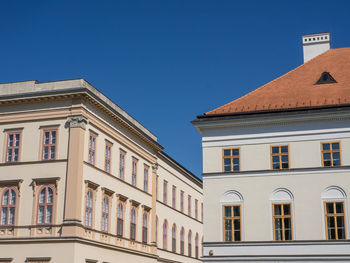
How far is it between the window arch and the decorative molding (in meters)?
4.56

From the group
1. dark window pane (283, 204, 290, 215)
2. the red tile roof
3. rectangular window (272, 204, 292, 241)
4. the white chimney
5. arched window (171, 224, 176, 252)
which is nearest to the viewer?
rectangular window (272, 204, 292, 241)

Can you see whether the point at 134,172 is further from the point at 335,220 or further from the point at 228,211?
the point at 335,220

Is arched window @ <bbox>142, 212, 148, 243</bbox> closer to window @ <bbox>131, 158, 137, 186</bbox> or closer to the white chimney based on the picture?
window @ <bbox>131, 158, 137, 186</bbox>

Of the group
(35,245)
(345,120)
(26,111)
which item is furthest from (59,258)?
(345,120)

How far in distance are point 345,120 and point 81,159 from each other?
667 inches

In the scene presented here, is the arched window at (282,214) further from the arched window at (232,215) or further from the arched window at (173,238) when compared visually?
the arched window at (173,238)

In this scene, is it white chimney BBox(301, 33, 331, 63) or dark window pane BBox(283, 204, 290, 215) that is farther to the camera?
white chimney BBox(301, 33, 331, 63)

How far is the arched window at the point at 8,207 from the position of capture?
37.2 meters

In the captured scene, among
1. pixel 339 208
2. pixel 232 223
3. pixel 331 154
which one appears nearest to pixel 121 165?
pixel 232 223

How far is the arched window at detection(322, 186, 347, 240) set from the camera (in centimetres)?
3028

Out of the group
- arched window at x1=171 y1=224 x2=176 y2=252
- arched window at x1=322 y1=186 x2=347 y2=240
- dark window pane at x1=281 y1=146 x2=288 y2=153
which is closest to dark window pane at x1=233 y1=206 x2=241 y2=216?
dark window pane at x1=281 y1=146 x2=288 y2=153

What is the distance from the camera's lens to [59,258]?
35062 millimetres

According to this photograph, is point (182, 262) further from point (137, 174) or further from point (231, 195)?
point (231, 195)

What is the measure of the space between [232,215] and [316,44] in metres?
15.1
